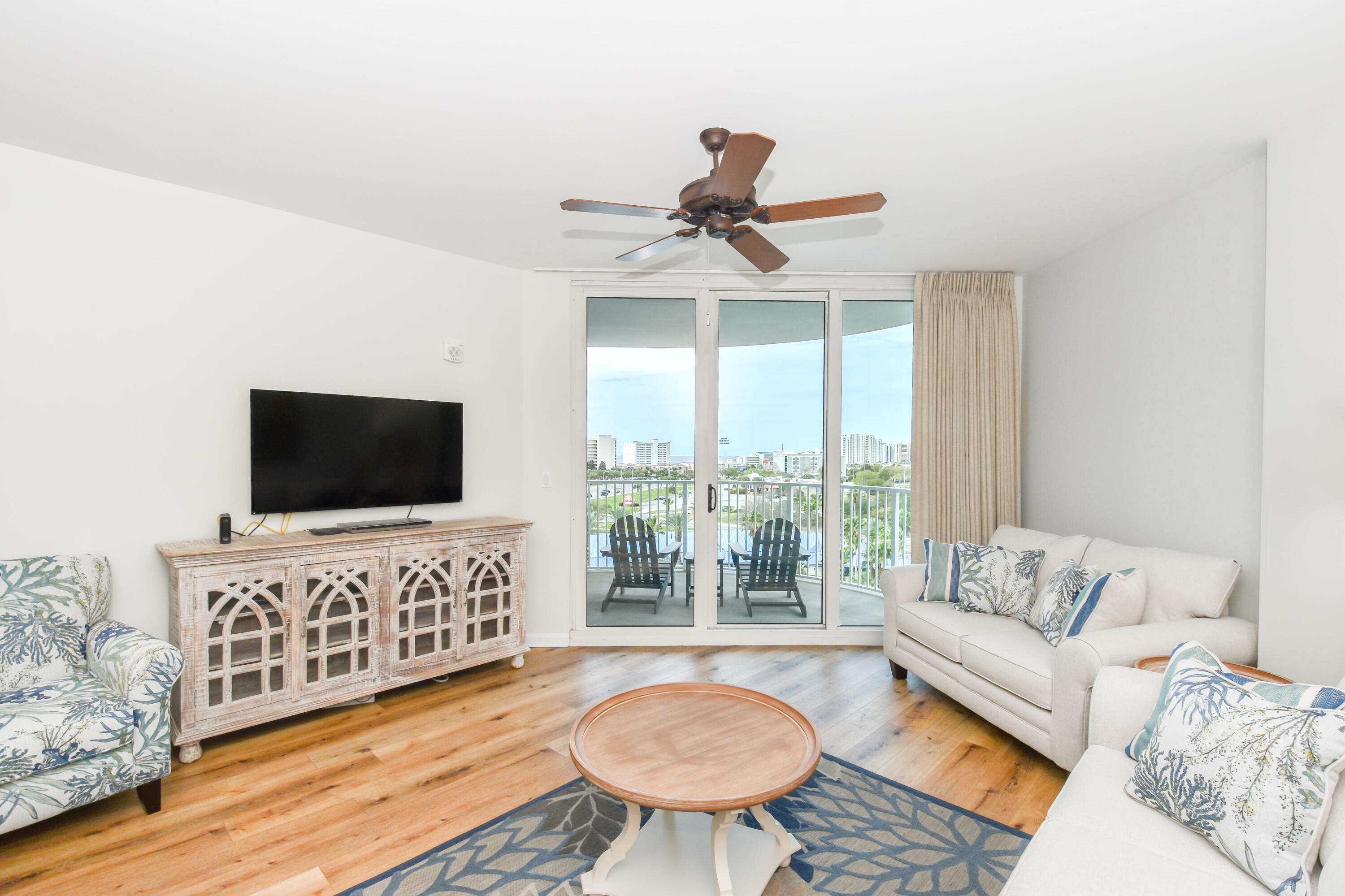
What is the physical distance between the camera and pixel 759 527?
14.5 feet

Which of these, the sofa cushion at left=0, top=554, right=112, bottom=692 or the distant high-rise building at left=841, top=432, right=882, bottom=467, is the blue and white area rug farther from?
the distant high-rise building at left=841, top=432, right=882, bottom=467

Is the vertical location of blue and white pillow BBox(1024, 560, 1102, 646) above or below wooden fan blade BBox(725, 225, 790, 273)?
below

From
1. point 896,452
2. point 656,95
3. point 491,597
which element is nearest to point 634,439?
point 491,597

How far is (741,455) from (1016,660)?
2.14 meters

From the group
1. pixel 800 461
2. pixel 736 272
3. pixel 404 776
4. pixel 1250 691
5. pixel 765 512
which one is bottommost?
pixel 404 776

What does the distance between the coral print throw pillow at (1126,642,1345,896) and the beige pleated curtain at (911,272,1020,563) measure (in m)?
2.47

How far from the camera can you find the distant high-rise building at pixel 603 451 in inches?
171

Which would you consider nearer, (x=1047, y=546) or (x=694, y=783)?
(x=694, y=783)

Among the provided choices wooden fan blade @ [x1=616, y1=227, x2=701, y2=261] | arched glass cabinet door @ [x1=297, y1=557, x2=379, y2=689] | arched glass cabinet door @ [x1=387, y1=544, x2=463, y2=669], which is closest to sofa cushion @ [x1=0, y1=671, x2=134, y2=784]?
arched glass cabinet door @ [x1=297, y1=557, x2=379, y2=689]

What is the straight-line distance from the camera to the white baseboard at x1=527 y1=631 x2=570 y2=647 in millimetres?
4207

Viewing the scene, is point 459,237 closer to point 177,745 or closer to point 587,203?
point 587,203

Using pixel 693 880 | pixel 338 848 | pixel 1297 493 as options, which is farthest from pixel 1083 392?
pixel 338 848

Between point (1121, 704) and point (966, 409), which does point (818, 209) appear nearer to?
point (1121, 704)

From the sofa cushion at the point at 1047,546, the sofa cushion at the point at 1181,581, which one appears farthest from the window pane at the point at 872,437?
the sofa cushion at the point at 1181,581
